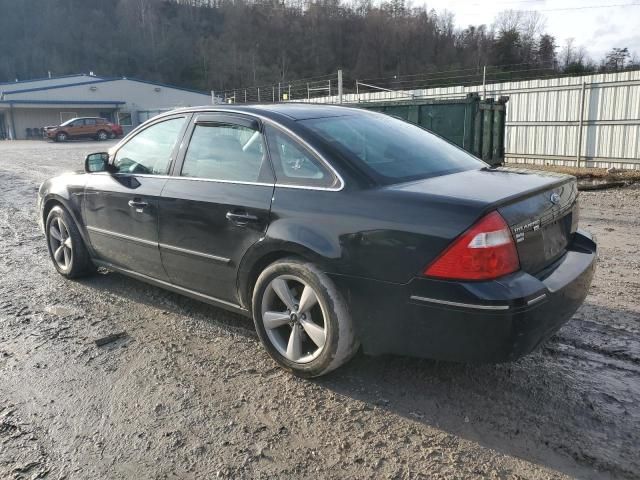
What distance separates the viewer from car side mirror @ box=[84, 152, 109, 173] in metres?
4.60

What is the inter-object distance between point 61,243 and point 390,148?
3518mm

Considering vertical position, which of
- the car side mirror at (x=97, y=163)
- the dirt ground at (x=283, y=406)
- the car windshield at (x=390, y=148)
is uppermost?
the car windshield at (x=390, y=148)

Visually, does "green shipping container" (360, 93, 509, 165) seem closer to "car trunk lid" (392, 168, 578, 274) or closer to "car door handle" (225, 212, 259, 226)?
"car trunk lid" (392, 168, 578, 274)

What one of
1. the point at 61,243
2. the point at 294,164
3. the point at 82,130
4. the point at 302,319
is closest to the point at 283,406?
the point at 302,319

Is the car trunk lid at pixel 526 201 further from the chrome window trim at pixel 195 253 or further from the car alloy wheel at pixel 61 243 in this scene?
the car alloy wheel at pixel 61 243

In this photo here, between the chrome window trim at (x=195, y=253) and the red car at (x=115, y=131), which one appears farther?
the red car at (x=115, y=131)

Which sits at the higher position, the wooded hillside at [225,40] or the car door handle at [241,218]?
the wooded hillside at [225,40]

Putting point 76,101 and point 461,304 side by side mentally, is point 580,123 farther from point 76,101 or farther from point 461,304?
point 76,101

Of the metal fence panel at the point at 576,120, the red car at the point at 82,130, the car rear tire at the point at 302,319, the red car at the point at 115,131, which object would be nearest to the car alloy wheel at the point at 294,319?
the car rear tire at the point at 302,319

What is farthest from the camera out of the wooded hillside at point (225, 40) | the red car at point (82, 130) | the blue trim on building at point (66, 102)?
the wooded hillside at point (225, 40)

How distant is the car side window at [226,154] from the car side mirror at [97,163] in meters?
1.12

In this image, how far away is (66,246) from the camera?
5.18 m

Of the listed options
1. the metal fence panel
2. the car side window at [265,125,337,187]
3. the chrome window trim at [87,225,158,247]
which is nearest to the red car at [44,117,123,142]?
the metal fence panel

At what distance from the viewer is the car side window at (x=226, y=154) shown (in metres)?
3.46
